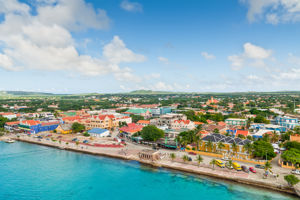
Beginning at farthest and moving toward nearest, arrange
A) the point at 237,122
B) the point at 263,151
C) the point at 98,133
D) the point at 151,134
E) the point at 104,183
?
1. the point at 237,122
2. the point at 98,133
3. the point at 151,134
4. the point at 263,151
5. the point at 104,183

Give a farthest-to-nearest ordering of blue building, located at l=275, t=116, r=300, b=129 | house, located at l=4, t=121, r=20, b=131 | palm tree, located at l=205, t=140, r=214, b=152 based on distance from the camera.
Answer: house, located at l=4, t=121, r=20, b=131
blue building, located at l=275, t=116, r=300, b=129
palm tree, located at l=205, t=140, r=214, b=152

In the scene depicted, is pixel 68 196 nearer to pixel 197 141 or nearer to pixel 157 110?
pixel 197 141

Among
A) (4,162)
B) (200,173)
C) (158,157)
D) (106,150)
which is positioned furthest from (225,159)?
(4,162)

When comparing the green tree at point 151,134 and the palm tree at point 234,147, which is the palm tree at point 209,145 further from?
the green tree at point 151,134

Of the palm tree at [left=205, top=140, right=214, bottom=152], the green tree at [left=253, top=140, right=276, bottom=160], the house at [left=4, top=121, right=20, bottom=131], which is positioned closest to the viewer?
the green tree at [left=253, top=140, right=276, bottom=160]

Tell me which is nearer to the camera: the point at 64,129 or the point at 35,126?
the point at 64,129

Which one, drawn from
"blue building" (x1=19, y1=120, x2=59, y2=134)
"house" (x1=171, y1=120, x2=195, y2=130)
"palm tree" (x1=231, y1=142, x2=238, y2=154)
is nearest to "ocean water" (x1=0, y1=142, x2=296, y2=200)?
"palm tree" (x1=231, y1=142, x2=238, y2=154)

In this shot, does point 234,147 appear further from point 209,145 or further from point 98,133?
point 98,133

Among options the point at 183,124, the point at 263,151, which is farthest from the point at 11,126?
the point at 263,151

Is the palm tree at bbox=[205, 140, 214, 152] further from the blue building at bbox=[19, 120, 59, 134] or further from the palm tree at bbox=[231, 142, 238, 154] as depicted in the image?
the blue building at bbox=[19, 120, 59, 134]
